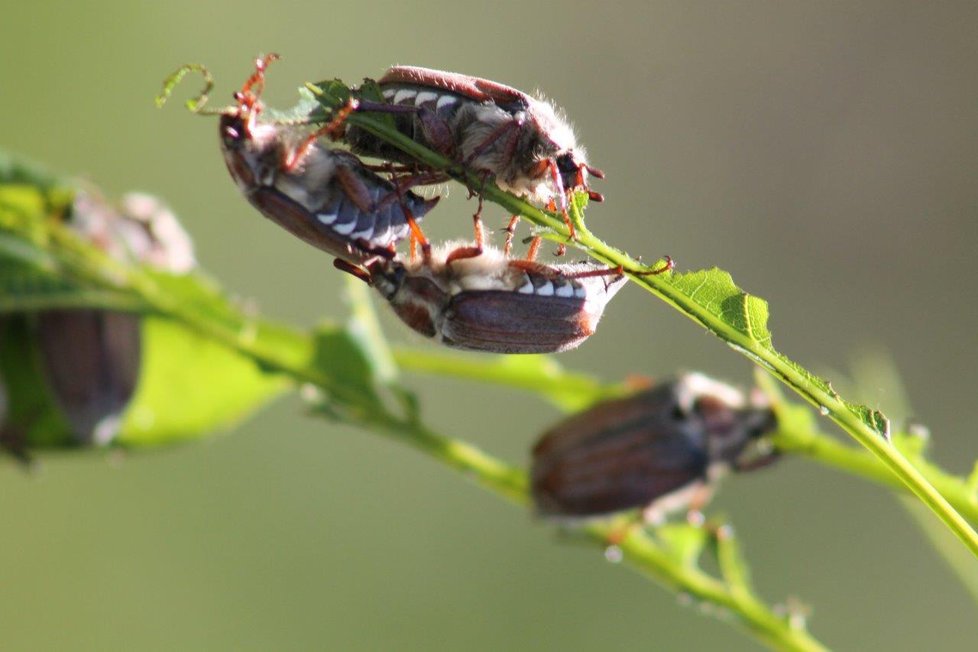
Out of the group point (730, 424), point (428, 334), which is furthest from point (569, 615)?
point (428, 334)

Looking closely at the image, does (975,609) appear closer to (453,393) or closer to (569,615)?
(569,615)

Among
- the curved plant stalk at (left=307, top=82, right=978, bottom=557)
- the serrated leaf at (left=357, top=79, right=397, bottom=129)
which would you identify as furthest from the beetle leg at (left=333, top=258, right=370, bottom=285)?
the curved plant stalk at (left=307, top=82, right=978, bottom=557)

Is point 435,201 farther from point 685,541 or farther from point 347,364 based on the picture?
point 685,541

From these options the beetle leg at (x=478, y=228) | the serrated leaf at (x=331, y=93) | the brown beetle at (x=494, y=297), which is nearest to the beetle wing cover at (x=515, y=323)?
the brown beetle at (x=494, y=297)

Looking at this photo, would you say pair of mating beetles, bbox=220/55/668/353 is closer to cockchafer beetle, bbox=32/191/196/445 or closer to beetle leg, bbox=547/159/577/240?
beetle leg, bbox=547/159/577/240

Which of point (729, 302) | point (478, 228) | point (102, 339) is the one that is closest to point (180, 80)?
point (478, 228)
